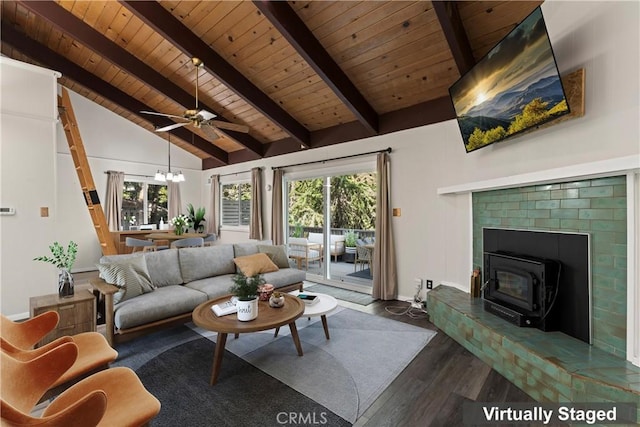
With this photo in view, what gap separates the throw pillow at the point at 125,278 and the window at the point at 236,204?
3.97 m

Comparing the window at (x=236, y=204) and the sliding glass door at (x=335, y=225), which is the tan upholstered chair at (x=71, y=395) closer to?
the sliding glass door at (x=335, y=225)

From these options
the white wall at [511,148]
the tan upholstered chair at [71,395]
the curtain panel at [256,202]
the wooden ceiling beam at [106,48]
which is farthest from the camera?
the curtain panel at [256,202]

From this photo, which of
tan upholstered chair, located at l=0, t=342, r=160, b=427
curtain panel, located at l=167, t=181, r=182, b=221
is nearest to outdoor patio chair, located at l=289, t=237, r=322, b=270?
curtain panel, located at l=167, t=181, r=182, b=221

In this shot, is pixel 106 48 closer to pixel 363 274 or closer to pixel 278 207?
pixel 278 207

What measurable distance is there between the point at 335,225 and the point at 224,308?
121 inches

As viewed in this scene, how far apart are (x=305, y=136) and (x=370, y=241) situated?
2320mm

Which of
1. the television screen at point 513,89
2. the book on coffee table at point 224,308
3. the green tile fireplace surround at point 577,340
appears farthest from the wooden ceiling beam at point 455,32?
the book on coffee table at point 224,308

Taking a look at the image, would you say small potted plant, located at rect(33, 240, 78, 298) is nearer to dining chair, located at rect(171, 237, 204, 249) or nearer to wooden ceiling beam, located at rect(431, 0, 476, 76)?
dining chair, located at rect(171, 237, 204, 249)

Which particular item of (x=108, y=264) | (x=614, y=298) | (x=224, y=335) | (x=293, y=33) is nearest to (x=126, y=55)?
(x=293, y=33)

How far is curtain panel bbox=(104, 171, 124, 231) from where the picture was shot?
6457 mm

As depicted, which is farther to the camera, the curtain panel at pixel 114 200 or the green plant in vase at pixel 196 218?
the green plant in vase at pixel 196 218

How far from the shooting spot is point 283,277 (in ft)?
13.5

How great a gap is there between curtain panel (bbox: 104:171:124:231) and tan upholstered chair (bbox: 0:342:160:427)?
20.4ft

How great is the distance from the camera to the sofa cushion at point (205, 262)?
12.2 feet
